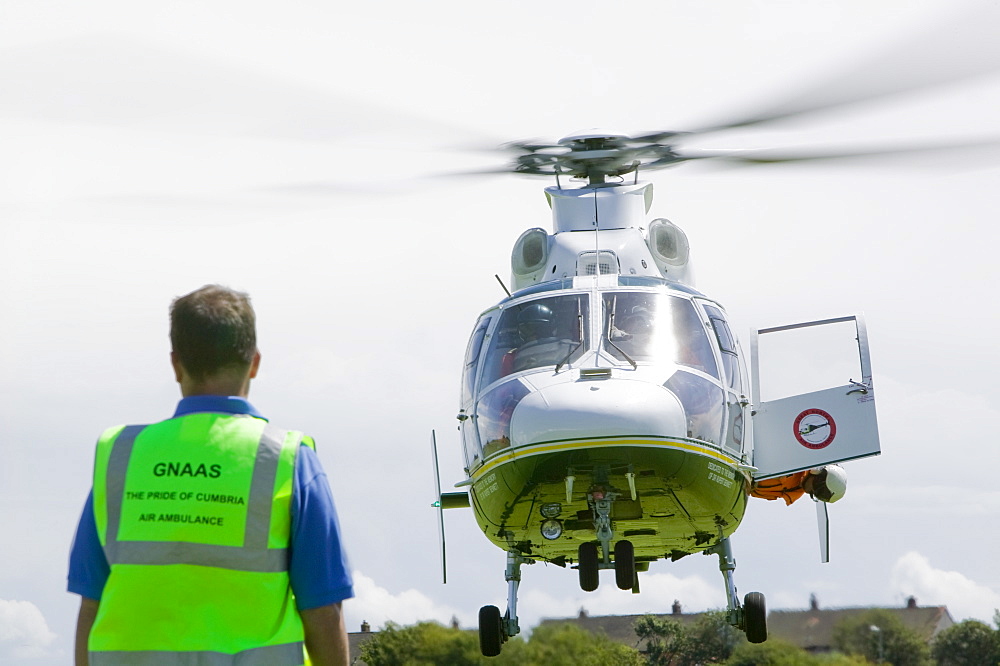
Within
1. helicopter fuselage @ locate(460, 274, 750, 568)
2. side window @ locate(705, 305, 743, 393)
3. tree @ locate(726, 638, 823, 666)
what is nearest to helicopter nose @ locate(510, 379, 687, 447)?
helicopter fuselage @ locate(460, 274, 750, 568)

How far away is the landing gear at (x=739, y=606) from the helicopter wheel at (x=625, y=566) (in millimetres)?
1309

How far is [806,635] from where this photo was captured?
63.7ft

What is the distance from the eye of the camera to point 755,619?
11.5 m

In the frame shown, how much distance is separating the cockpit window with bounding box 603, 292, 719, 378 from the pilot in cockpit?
1.17 ft

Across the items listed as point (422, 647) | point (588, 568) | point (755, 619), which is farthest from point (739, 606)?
point (422, 647)

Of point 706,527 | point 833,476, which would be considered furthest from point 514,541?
point 833,476

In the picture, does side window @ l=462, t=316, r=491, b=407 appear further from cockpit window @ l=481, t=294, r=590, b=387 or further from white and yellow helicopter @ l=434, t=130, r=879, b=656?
cockpit window @ l=481, t=294, r=590, b=387

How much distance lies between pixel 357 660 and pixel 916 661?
9089 millimetres

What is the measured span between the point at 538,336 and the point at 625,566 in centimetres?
187

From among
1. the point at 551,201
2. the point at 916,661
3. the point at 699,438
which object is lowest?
the point at 916,661

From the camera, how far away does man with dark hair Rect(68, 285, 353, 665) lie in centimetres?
306

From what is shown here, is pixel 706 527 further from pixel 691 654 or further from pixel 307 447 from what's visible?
pixel 691 654

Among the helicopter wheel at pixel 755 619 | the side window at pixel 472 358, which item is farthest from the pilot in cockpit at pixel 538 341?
the helicopter wheel at pixel 755 619

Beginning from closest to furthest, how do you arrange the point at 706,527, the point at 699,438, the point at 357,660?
1. the point at 699,438
2. the point at 706,527
3. the point at 357,660
